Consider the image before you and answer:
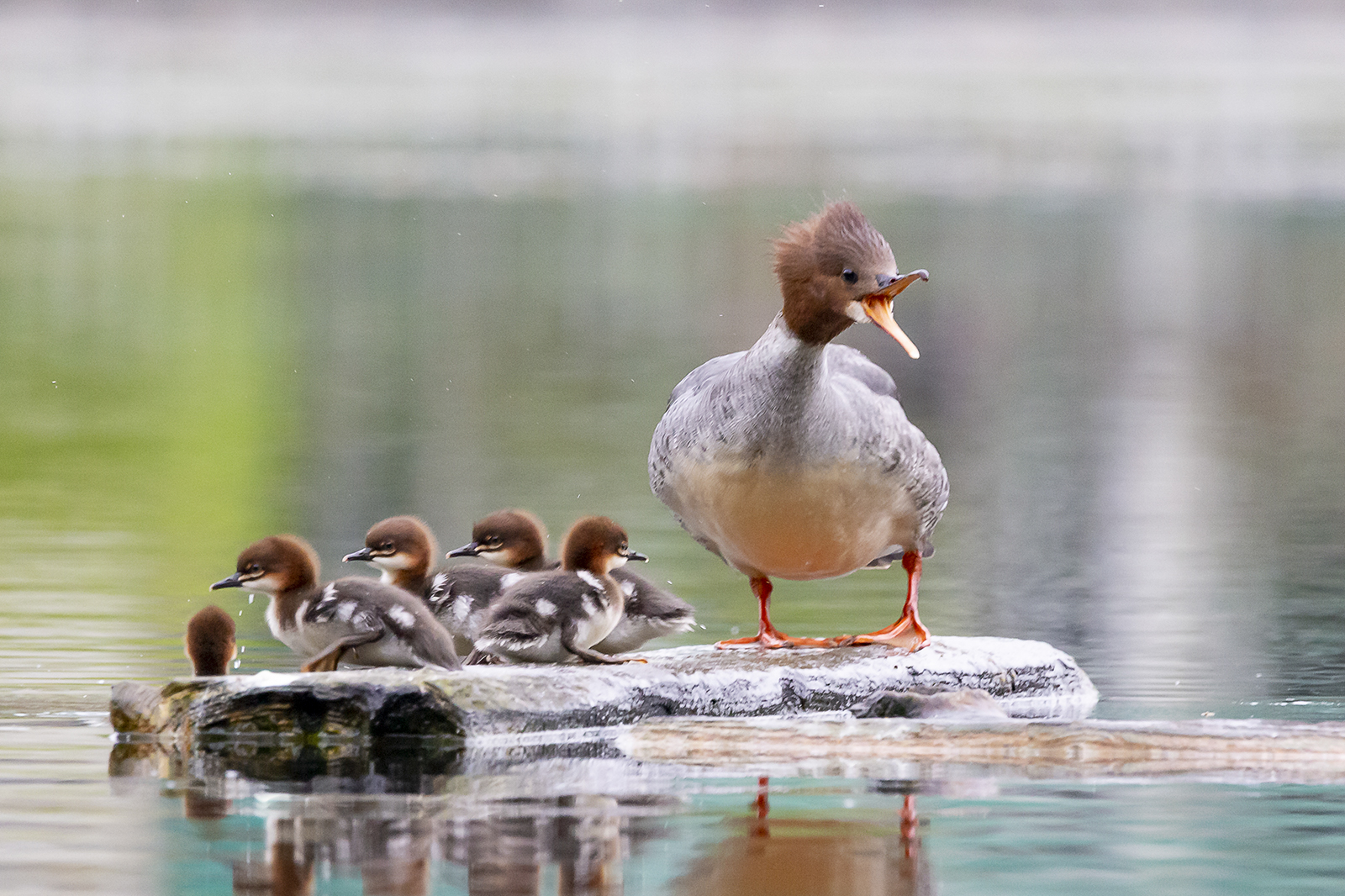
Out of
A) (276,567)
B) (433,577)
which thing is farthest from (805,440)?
(276,567)

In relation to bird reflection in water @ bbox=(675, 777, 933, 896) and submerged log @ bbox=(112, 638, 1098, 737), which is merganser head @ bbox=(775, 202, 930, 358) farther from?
bird reflection in water @ bbox=(675, 777, 933, 896)

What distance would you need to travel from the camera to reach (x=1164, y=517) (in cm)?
1351

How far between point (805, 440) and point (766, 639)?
0.99 m

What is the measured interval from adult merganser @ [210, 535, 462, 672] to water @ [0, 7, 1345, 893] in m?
0.52

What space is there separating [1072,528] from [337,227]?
30.1 m

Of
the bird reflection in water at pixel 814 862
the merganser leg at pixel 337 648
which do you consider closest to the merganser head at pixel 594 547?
the merganser leg at pixel 337 648

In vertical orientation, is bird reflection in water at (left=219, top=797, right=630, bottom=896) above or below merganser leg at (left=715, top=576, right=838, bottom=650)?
below

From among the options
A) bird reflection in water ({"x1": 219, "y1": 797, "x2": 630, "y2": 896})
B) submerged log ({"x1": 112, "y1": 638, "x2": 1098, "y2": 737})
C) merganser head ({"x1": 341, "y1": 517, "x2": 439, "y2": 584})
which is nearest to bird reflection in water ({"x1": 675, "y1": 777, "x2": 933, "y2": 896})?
bird reflection in water ({"x1": 219, "y1": 797, "x2": 630, "y2": 896})

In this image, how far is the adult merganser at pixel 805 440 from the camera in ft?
23.7

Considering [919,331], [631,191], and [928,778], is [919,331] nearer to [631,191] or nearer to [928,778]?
[928,778]

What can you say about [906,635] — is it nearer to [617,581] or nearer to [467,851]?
[617,581]

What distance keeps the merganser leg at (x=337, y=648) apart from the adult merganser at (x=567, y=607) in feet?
1.33

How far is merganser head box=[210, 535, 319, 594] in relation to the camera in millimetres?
7504

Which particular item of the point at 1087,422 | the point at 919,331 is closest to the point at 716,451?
the point at 1087,422
